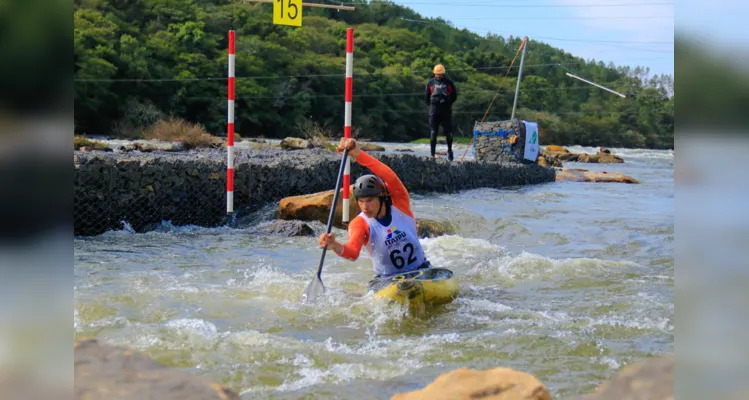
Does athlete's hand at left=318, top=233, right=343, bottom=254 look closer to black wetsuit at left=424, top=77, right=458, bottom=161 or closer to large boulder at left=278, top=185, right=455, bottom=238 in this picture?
large boulder at left=278, top=185, right=455, bottom=238

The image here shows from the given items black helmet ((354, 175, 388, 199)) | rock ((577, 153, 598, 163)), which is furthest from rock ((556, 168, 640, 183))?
black helmet ((354, 175, 388, 199))

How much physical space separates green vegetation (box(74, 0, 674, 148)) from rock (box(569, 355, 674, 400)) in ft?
87.3

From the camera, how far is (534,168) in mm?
16609

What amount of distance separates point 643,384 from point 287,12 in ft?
24.5

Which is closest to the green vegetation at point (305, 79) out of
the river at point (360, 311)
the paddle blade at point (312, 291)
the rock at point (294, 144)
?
the rock at point (294, 144)

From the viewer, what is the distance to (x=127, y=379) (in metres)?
2.63

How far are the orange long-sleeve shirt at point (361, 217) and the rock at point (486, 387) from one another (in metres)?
2.35

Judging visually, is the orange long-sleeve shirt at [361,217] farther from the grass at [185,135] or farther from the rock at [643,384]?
the grass at [185,135]

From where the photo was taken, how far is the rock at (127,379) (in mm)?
2492

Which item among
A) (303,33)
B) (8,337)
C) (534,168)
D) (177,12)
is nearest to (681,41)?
(8,337)

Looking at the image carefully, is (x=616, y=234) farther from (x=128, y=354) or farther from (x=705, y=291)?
(x=705, y=291)

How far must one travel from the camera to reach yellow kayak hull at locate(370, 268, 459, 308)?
5098mm

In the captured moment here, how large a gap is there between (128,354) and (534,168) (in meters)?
14.6

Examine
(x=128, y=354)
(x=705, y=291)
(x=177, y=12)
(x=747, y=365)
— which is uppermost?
(x=177, y=12)
